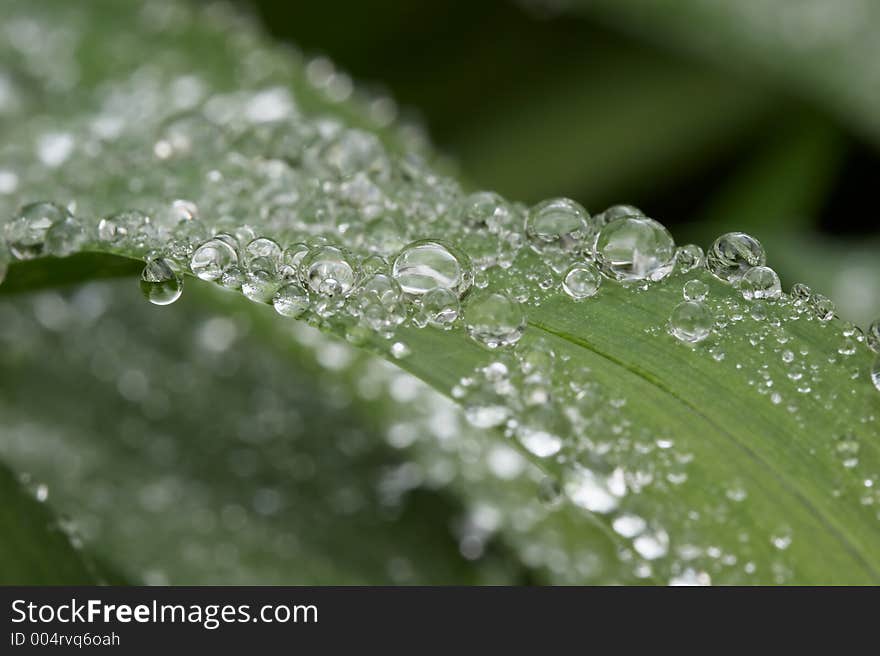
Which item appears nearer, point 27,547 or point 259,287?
point 259,287

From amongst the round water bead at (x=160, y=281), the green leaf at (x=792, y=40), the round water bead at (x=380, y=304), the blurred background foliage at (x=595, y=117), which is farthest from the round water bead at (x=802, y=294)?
the blurred background foliage at (x=595, y=117)

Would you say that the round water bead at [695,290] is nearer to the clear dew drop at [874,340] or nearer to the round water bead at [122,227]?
the clear dew drop at [874,340]

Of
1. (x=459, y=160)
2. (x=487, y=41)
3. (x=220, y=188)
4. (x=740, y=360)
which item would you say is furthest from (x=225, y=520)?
(x=487, y=41)

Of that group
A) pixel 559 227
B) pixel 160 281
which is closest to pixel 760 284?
pixel 559 227

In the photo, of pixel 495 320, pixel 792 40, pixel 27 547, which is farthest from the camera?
pixel 792 40

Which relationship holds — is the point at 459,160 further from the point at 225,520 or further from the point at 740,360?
the point at 740,360

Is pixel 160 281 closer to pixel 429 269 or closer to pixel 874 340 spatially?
pixel 429 269

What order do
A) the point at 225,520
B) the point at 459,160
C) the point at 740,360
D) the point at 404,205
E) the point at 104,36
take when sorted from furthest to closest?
the point at 459,160, the point at 104,36, the point at 225,520, the point at 404,205, the point at 740,360
